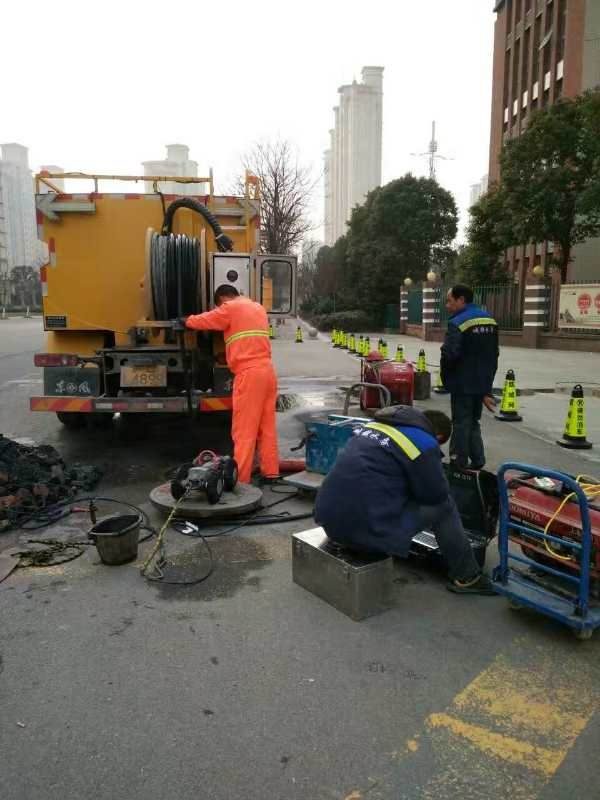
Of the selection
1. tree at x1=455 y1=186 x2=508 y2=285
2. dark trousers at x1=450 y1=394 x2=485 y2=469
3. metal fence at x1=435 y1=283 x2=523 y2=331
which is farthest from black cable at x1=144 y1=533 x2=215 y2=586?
tree at x1=455 y1=186 x2=508 y2=285

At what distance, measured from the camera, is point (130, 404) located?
6.46m

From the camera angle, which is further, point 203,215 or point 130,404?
point 203,215

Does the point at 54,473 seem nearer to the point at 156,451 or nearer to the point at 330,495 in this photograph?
the point at 156,451

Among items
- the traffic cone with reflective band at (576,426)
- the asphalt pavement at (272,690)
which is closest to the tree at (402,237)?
the traffic cone with reflective band at (576,426)

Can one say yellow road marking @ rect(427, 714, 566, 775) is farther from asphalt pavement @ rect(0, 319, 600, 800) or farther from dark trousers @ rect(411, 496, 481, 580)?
dark trousers @ rect(411, 496, 481, 580)

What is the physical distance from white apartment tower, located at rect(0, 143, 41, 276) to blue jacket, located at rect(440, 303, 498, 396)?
362ft

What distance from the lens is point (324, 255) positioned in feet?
153

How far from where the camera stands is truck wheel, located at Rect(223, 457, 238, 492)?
5.18 meters

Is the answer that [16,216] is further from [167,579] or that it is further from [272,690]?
[272,690]

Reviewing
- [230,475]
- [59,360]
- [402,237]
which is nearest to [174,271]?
[59,360]

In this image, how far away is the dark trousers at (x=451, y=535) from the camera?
11.7 feet

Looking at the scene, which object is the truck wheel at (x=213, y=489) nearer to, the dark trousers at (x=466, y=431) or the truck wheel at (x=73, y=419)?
the dark trousers at (x=466, y=431)

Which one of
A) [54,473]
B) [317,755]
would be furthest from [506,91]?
[317,755]

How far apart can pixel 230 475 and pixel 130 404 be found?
1.80 meters
